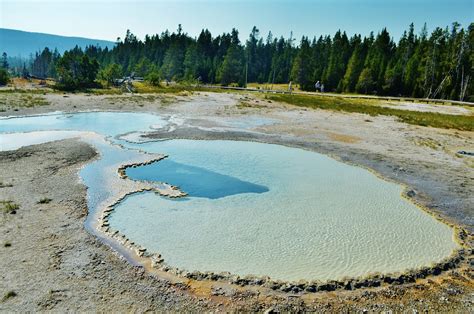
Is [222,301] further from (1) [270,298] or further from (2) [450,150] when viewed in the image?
(2) [450,150]

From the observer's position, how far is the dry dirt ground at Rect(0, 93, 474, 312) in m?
10.3

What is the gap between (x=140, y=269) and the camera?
11820 mm

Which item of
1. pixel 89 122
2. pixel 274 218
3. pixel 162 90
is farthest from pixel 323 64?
pixel 274 218

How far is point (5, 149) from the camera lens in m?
24.6

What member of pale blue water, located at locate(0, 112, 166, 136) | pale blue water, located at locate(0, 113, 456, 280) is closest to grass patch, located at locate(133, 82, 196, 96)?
pale blue water, located at locate(0, 112, 166, 136)

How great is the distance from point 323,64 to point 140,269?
104 meters

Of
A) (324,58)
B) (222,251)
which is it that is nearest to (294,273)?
(222,251)

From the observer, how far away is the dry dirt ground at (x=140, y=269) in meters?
10.3

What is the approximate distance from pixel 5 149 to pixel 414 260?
2638 cm

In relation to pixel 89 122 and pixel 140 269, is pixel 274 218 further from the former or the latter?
pixel 89 122

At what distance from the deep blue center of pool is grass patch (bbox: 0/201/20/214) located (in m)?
6.63

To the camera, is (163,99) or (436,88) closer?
(163,99)

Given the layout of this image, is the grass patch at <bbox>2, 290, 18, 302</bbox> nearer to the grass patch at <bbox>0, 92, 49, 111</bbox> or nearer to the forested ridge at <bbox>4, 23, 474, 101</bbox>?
the grass patch at <bbox>0, 92, 49, 111</bbox>

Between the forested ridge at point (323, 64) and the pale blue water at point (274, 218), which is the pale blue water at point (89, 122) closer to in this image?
the pale blue water at point (274, 218)
